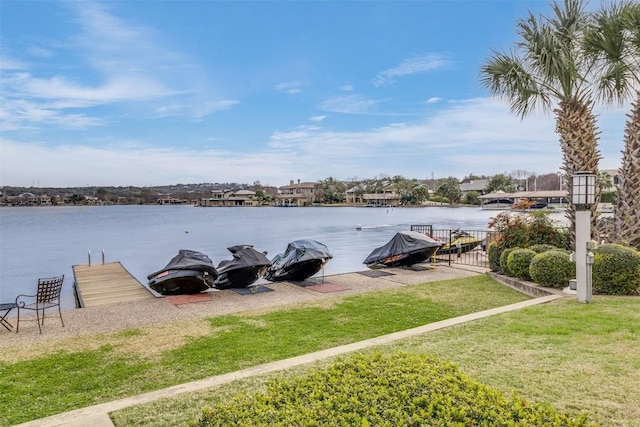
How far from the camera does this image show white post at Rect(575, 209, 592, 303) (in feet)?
23.7

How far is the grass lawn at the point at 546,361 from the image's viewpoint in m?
3.46

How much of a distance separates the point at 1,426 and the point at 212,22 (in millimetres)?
16579

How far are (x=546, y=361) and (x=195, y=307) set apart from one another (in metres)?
6.35

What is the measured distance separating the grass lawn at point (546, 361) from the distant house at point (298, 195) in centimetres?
10635

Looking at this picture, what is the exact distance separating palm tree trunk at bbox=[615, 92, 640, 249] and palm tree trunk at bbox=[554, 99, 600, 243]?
0.63 meters

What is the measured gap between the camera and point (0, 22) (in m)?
16.1

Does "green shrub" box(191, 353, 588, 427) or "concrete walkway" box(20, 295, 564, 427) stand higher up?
"green shrub" box(191, 353, 588, 427)

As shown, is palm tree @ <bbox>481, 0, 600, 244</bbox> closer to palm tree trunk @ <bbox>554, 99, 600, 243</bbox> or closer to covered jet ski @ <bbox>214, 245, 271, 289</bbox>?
palm tree trunk @ <bbox>554, 99, 600, 243</bbox>

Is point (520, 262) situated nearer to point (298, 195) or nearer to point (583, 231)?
point (583, 231)

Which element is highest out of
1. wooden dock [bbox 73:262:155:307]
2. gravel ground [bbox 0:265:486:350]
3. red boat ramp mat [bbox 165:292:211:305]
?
gravel ground [bbox 0:265:486:350]

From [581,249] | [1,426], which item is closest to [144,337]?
[1,426]

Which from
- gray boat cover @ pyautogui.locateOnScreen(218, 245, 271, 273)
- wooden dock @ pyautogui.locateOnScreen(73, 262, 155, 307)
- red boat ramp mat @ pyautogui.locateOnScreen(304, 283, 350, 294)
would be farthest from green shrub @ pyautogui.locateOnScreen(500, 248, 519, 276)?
wooden dock @ pyautogui.locateOnScreen(73, 262, 155, 307)

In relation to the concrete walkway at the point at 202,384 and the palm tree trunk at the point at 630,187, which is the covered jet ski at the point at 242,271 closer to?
the concrete walkway at the point at 202,384

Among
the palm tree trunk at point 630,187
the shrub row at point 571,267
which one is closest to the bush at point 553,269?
the shrub row at point 571,267
